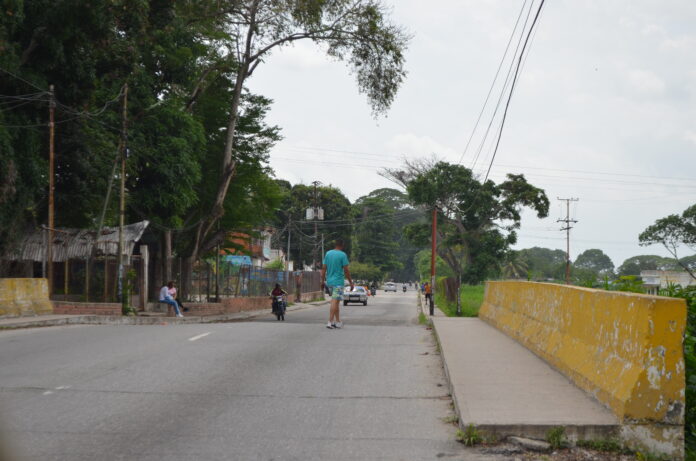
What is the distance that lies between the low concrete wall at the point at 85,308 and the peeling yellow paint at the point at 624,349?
17181mm

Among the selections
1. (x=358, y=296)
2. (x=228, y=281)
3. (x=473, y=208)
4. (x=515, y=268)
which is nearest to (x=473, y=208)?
(x=473, y=208)

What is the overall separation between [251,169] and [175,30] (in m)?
10.7

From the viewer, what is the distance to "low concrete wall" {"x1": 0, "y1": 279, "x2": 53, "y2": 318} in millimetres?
19125

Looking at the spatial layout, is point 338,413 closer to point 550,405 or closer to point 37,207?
point 550,405

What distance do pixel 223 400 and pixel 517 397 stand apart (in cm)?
299

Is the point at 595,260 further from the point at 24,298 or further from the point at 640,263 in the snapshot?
the point at 24,298

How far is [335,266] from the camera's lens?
50.9 feet

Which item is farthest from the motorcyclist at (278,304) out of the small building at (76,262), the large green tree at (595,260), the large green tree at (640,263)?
the large green tree at (595,260)

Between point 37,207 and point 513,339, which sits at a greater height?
point 37,207

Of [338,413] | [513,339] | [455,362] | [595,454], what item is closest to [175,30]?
[513,339]

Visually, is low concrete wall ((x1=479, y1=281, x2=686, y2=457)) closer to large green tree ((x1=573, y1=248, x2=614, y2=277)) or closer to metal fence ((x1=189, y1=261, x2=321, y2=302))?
metal fence ((x1=189, y1=261, x2=321, y2=302))

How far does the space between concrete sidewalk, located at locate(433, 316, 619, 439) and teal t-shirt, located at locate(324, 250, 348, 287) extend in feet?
14.7

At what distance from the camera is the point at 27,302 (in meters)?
20.1

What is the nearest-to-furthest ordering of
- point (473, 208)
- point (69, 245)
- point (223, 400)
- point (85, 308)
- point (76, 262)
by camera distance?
point (223, 400) → point (85, 308) → point (69, 245) → point (76, 262) → point (473, 208)
